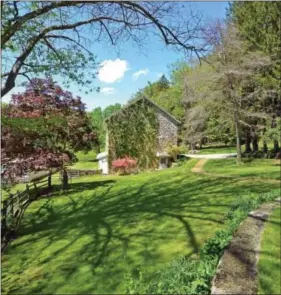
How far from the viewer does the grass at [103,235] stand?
3.34 m

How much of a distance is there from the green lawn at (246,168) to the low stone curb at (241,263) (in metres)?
5.12

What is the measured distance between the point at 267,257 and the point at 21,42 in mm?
2948

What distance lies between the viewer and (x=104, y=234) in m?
4.68

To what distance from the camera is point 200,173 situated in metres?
10.8

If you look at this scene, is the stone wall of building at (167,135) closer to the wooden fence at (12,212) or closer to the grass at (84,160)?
the wooden fence at (12,212)

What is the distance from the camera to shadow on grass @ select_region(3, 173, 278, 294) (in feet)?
11.0

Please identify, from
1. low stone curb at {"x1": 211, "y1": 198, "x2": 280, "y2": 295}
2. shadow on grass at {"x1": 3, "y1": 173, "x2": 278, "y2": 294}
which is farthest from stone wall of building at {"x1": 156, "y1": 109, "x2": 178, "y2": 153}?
low stone curb at {"x1": 211, "y1": 198, "x2": 280, "y2": 295}

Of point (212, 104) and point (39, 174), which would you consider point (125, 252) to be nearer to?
point (39, 174)

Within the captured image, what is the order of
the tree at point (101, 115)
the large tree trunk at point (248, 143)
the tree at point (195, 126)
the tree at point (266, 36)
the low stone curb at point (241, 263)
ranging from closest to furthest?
the tree at point (101, 115) → the low stone curb at point (241, 263) → the tree at point (195, 126) → the tree at point (266, 36) → the large tree trunk at point (248, 143)

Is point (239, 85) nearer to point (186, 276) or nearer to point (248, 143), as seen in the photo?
point (248, 143)

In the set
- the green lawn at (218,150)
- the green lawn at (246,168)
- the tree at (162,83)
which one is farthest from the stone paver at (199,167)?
the tree at (162,83)

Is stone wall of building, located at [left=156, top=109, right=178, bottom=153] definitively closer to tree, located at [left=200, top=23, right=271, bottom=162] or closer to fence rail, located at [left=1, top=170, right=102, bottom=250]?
tree, located at [left=200, top=23, right=271, bottom=162]

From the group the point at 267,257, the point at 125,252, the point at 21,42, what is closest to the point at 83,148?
the point at 21,42

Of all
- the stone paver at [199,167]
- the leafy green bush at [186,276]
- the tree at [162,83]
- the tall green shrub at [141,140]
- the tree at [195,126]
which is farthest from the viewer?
the tree at [195,126]
